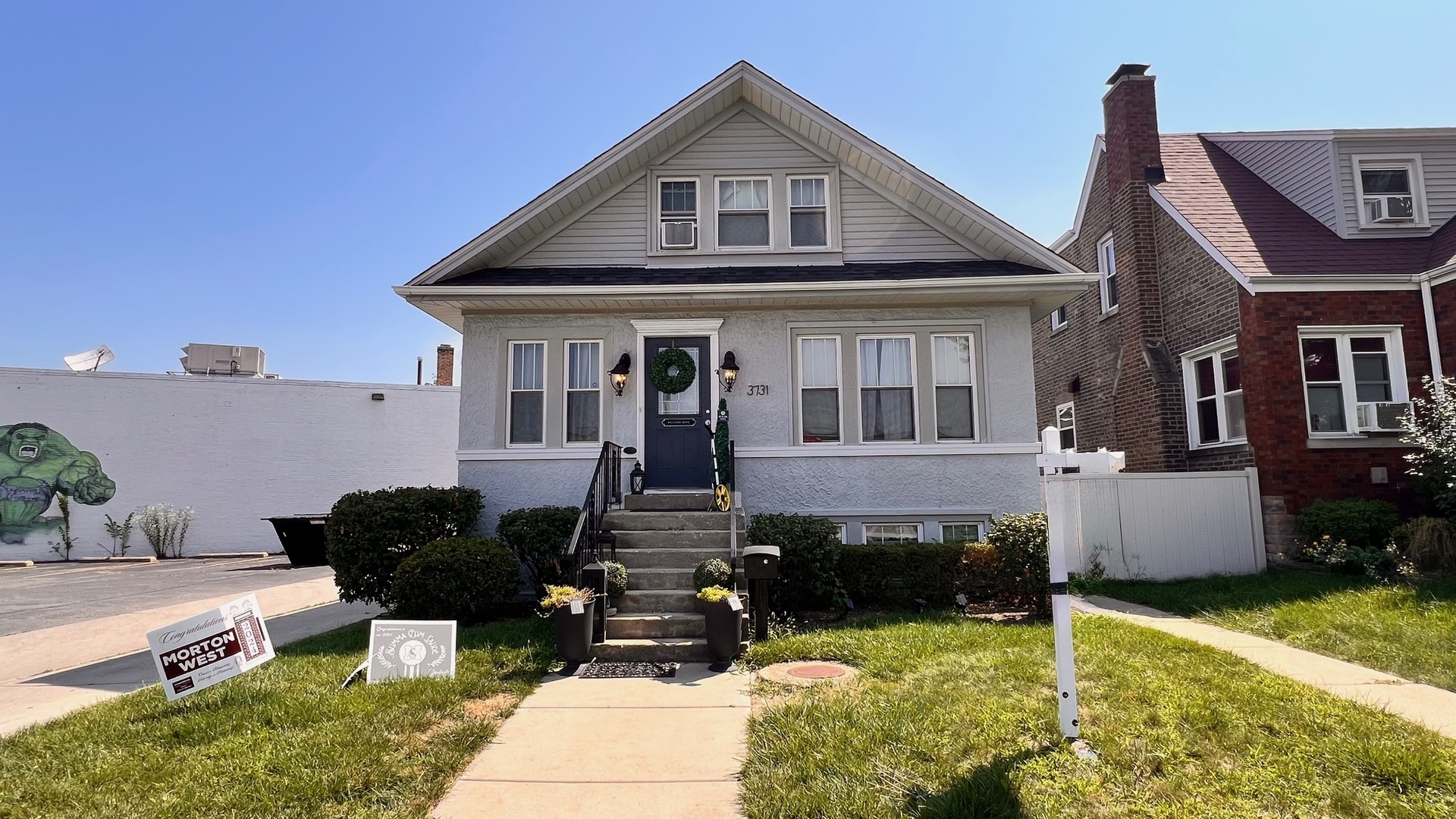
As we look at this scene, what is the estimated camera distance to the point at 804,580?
8672 millimetres

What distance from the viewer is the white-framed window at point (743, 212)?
11.4 metres

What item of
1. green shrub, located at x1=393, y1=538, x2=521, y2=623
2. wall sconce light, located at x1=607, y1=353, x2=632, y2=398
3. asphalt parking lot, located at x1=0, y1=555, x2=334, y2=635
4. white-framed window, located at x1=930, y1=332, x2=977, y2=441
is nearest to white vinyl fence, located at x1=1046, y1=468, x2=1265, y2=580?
white-framed window, located at x1=930, y1=332, x2=977, y2=441

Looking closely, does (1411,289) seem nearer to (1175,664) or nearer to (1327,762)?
(1175,664)

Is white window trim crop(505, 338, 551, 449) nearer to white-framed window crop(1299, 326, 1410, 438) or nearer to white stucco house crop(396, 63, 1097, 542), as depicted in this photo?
white stucco house crop(396, 63, 1097, 542)

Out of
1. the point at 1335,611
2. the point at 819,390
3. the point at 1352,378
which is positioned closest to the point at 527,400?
the point at 819,390

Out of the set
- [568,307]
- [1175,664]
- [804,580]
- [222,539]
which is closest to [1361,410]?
[1175,664]

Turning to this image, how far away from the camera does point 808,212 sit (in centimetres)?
1141

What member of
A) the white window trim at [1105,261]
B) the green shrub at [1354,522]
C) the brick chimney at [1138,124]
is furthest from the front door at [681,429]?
the brick chimney at [1138,124]

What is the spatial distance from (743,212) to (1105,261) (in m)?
9.00

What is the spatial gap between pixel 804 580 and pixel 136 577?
1546 centimetres

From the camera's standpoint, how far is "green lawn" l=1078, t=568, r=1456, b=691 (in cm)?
639

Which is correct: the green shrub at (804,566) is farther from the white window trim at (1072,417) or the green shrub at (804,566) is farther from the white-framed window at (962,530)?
the white window trim at (1072,417)

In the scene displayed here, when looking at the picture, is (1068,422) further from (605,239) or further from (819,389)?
(605,239)

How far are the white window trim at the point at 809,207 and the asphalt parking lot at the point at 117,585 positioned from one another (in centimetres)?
1028
